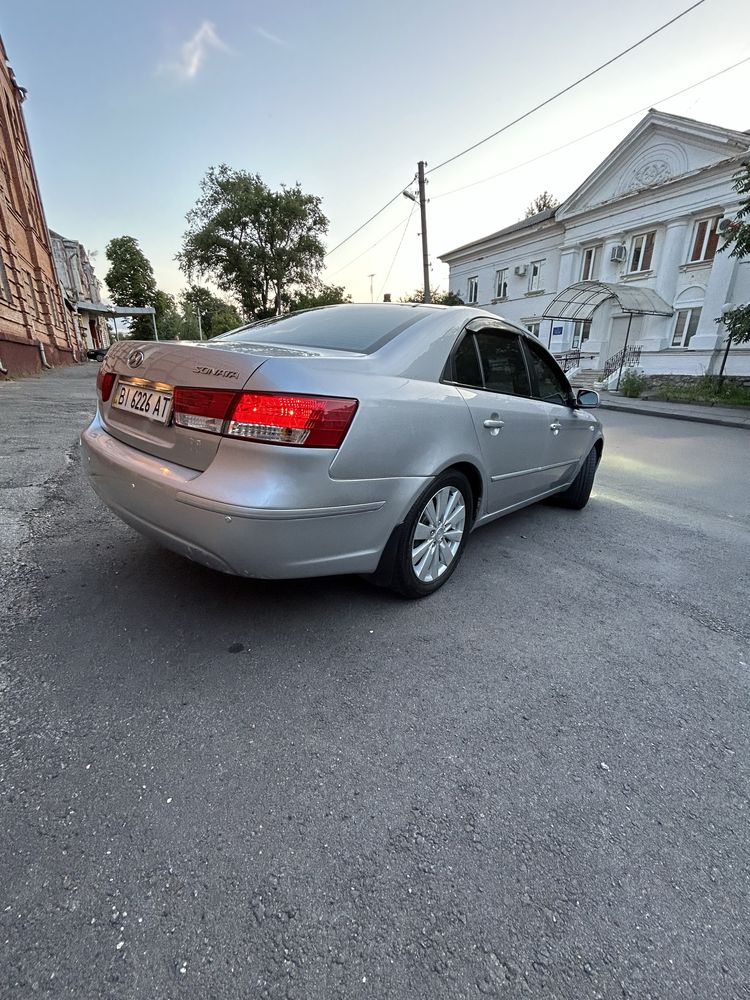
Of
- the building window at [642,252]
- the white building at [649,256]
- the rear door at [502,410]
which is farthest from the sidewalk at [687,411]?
the rear door at [502,410]

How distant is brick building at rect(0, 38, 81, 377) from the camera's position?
14781 millimetres

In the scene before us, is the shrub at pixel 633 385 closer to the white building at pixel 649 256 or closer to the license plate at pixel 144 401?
the white building at pixel 649 256

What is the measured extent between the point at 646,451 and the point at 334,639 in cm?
758

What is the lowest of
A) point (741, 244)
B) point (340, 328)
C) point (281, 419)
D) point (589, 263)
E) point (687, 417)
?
point (687, 417)

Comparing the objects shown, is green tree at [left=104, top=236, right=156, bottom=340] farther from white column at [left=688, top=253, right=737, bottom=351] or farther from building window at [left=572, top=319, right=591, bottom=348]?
white column at [left=688, top=253, right=737, bottom=351]

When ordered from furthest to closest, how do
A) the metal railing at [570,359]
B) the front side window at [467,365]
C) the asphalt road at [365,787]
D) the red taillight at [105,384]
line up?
the metal railing at [570,359], the front side window at [467,365], the red taillight at [105,384], the asphalt road at [365,787]

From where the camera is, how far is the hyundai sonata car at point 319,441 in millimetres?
1840

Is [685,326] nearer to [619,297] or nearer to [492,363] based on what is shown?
[619,297]

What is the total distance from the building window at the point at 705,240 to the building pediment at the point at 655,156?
6.47 ft

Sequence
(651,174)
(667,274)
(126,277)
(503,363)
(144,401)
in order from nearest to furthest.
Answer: (144,401), (503,363), (667,274), (651,174), (126,277)

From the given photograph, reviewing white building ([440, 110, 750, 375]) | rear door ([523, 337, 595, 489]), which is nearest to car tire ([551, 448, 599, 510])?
rear door ([523, 337, 595, 489])

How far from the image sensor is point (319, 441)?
1.87m

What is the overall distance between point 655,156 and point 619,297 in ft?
20.3

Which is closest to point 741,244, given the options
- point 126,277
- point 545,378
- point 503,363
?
point 545,378
